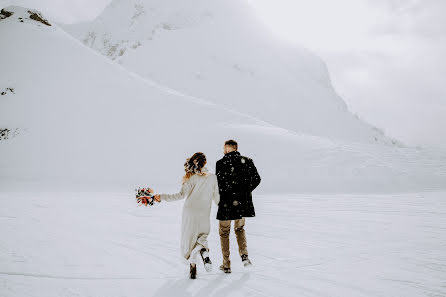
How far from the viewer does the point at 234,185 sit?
4.75m

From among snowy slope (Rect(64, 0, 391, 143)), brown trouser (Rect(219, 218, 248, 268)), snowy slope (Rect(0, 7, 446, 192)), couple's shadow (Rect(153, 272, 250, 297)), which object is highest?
snowy slope (Rect(64, 0, 391, 143))

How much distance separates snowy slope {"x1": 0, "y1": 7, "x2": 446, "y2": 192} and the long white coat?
12.1 metres

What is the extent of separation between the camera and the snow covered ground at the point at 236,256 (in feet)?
13.0

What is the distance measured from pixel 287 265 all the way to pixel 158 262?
185 cm

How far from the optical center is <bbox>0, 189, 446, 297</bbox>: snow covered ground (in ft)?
13.0

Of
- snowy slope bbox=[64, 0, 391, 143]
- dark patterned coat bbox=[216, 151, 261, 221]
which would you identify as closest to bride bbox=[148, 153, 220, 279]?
dark patterned coat bbox=[216, 151, 261, 221]

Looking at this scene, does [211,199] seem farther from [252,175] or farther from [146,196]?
[146,196]

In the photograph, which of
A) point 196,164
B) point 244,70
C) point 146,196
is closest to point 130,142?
point 146,196

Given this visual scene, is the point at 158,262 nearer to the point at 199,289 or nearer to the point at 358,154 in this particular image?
the point at 199,289

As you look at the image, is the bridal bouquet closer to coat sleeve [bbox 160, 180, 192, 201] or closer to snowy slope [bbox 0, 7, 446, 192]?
coat sleeve [bbox 160, 180, 192, 201]

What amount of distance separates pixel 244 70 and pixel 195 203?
87367mm

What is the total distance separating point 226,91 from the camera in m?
80.4

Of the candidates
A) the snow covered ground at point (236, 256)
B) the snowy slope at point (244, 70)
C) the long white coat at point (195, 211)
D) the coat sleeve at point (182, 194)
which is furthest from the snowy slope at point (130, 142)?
the snowy slope at point (244, 70)

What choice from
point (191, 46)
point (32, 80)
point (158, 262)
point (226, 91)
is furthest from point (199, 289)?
point (191, 46)
